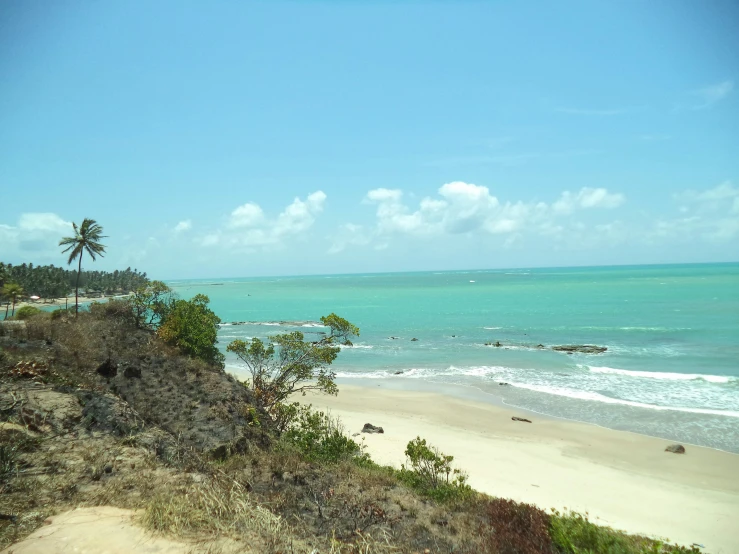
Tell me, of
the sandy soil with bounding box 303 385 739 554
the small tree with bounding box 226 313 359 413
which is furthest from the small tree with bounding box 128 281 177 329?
the sandy soil with bounding box 303 385 739 554

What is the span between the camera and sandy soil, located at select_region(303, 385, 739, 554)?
14039mm

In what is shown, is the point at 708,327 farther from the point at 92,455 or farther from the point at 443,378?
the point at 92,455

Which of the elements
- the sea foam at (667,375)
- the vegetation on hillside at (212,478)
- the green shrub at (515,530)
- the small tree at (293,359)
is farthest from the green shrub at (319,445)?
the sea foam at (667,375)

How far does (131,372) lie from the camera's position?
53.1 ft

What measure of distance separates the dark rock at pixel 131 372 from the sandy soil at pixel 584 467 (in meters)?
9.65

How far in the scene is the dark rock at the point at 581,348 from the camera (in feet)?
139

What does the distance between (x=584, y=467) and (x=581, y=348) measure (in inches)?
1097

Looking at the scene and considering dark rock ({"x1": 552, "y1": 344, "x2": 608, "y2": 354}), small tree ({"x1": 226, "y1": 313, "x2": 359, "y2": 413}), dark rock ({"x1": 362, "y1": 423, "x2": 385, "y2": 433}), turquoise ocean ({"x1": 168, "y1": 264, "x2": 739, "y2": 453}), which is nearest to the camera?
small tree ({"x1": 226, "y1": 313, "x2": 359, "y2": 413})

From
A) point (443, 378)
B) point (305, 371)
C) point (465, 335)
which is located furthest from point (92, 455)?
point (465, 335)

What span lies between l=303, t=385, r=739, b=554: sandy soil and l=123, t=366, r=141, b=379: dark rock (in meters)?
9.65

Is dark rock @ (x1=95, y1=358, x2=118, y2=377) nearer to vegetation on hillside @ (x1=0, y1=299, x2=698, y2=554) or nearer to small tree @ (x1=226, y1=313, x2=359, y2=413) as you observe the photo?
vegetation on hillside @ (x1=0, y1=299, x2=698, y2=554)

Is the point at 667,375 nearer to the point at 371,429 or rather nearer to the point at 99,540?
the point at 371,429

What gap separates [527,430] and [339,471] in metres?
15.7

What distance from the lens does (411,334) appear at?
58625 mm
